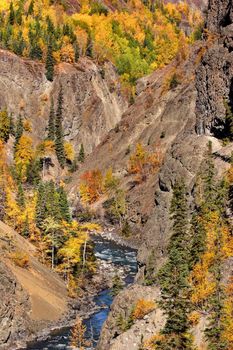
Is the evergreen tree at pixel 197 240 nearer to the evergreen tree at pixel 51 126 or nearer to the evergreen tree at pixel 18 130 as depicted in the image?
the evergreen tree at pixel 18 130

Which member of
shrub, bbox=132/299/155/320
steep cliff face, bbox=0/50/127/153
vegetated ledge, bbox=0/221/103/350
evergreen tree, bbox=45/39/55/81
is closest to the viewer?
shrub, bbox=132/299/155/320

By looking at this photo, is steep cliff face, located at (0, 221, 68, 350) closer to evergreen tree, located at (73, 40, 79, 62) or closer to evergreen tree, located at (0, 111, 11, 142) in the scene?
evergreen tree, located at (0, 111, 11, 142)

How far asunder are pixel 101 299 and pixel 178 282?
1593 inches

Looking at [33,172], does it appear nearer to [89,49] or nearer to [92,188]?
[92,188]

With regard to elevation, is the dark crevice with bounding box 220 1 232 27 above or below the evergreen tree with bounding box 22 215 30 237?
above

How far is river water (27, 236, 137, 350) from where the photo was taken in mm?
54906

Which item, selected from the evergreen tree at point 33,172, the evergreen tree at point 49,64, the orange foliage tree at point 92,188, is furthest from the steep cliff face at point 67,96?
the orange foliage tree at point 92,188

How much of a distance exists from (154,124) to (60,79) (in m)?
55.5

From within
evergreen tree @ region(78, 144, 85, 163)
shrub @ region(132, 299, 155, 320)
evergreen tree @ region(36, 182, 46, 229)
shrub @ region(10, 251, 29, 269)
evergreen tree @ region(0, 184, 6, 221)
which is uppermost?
shrub @ region(132, 299, 155, 320)

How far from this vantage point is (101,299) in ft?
233

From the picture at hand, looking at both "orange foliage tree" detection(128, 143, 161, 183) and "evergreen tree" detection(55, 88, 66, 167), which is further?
"evergreen tree" detection(55, 88, 66, 167)

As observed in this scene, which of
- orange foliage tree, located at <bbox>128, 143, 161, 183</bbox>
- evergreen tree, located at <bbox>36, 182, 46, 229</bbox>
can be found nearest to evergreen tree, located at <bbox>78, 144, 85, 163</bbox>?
orange foliage tree, located at <bbox>128, 143, 161, 183</bbox>

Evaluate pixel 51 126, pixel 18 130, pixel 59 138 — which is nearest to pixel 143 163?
pixel 59 138

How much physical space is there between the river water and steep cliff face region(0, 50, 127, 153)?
Answer: 238 ft
